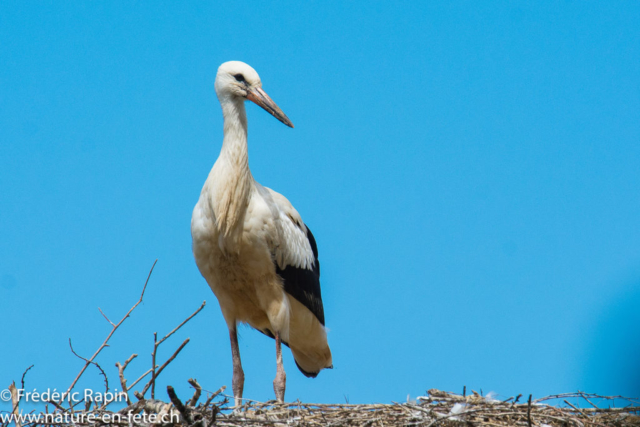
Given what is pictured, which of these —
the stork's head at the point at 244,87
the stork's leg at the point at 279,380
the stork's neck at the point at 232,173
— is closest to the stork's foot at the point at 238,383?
the stork's leg at the point at 279,380

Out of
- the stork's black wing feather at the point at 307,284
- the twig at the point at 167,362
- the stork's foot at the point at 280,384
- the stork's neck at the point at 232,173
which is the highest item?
the stork's neck at the point at 232,173

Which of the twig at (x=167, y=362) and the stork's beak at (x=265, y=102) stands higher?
the stork's beak at (x=265, y=102)

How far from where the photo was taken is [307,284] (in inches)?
254

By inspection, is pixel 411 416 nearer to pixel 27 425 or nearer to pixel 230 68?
pixel 27 425

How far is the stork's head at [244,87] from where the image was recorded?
19.8 feet

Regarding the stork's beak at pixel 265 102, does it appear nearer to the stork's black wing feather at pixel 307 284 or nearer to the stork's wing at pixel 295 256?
the stork's wing at pixel 295 256

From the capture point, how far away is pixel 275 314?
611 centimetres

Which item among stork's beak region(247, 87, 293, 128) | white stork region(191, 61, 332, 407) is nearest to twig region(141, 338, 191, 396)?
white stork region(191, 61, 332, 407)

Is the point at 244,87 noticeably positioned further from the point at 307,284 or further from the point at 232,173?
the point at 307,284

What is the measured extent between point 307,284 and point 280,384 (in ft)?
2.58

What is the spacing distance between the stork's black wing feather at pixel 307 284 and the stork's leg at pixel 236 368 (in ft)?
1.58

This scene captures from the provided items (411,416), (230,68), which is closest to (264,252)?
(230,68)

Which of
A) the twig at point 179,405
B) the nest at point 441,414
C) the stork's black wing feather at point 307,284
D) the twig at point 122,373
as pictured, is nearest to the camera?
the twig at point 179,405

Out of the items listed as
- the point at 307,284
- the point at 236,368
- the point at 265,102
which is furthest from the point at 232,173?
the point at 236,368
